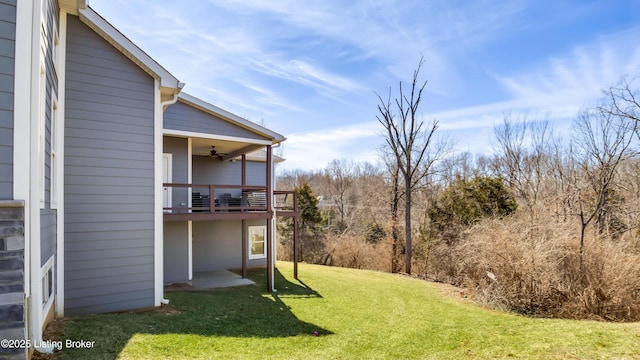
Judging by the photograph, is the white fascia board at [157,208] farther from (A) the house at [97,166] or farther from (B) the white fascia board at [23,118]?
(B) the white fascia board at [23,118]

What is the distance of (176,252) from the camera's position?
10.1 m

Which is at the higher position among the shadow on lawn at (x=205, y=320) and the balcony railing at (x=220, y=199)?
the balcony railing at (x=220, y=199)

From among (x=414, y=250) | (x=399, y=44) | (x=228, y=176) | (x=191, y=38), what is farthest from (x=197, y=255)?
(x=399, y=44)

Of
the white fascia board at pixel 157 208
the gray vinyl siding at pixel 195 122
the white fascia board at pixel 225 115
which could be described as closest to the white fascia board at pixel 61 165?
the white fascia board at pixel 157 208

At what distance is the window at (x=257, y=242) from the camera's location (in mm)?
13666

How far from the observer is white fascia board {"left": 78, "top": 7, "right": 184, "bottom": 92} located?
593 cm

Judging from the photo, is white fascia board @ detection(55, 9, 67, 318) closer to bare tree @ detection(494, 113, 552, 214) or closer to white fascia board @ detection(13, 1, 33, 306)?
white fascia board @ detection(13, 1, 33, 306)

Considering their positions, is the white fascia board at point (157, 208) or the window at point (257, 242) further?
the window at point (257, 242)

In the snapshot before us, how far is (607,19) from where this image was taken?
11.9m

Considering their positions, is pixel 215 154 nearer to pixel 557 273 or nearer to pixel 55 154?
pixel 55 154

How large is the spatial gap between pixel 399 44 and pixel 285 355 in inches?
553

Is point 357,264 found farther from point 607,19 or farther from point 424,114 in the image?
point 607,19

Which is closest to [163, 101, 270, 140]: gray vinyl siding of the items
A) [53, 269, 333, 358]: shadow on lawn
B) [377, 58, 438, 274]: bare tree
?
[53, 269, 333, 358]: shadow on lawn

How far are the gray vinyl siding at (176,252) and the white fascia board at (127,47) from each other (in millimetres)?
4741
